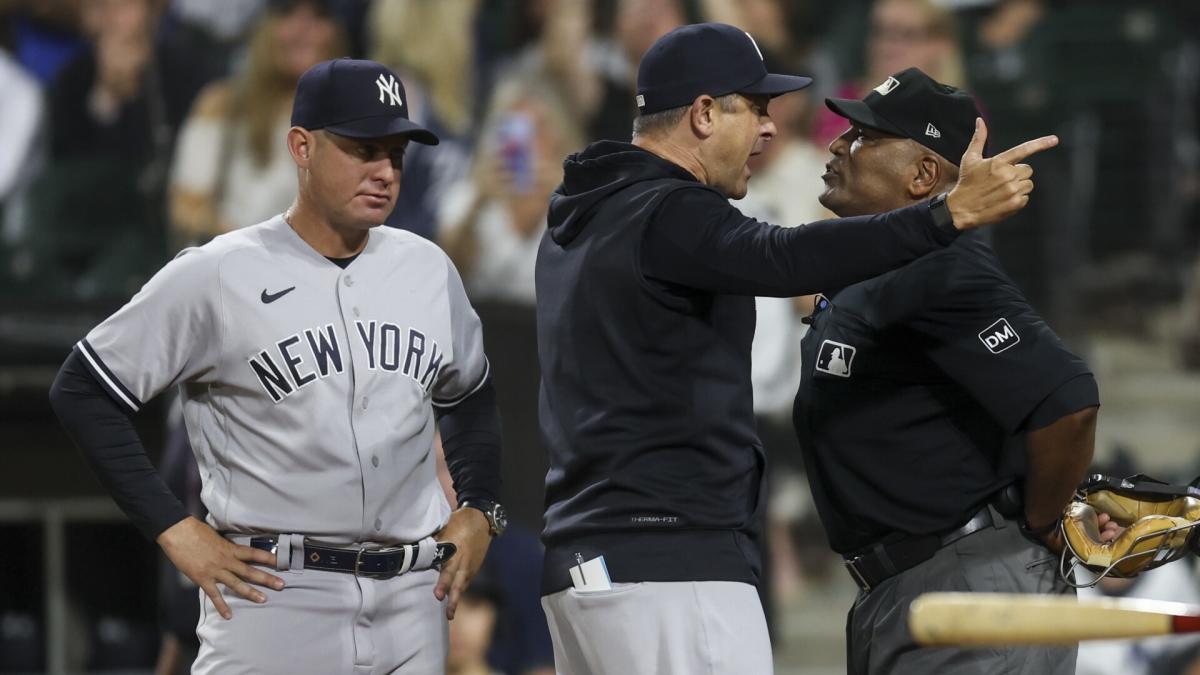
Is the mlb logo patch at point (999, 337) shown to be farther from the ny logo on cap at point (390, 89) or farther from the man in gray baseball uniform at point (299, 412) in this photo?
the ny logo on cap at point (390, 89)

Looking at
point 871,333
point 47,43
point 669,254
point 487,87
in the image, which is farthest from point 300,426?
point 47,43

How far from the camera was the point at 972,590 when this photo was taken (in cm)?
288

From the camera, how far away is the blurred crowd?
24.8 feet

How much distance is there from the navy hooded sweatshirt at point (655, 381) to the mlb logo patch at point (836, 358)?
282 mm

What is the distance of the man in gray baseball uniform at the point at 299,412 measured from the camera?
2.73 meters

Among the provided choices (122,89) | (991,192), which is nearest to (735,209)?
(991,192)

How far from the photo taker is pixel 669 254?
259 centimetres

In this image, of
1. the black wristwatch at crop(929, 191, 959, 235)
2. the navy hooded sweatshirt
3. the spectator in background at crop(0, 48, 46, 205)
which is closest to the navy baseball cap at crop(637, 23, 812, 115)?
the navy hooded sweatshirt

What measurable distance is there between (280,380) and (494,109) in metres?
5.06

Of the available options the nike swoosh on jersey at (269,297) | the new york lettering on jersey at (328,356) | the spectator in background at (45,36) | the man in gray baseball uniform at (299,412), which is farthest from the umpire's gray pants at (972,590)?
the spectator in background at (45,36)

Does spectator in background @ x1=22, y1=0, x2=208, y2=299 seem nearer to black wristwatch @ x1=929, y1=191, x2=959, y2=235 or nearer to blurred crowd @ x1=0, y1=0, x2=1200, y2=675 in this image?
blurred crowd @ x1=0, y1=0, x2=1200, y2=675

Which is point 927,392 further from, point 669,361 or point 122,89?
point 122,89

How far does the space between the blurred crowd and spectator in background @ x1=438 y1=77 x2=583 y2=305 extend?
0.01 meters

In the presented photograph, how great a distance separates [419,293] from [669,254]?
0.57 meters
